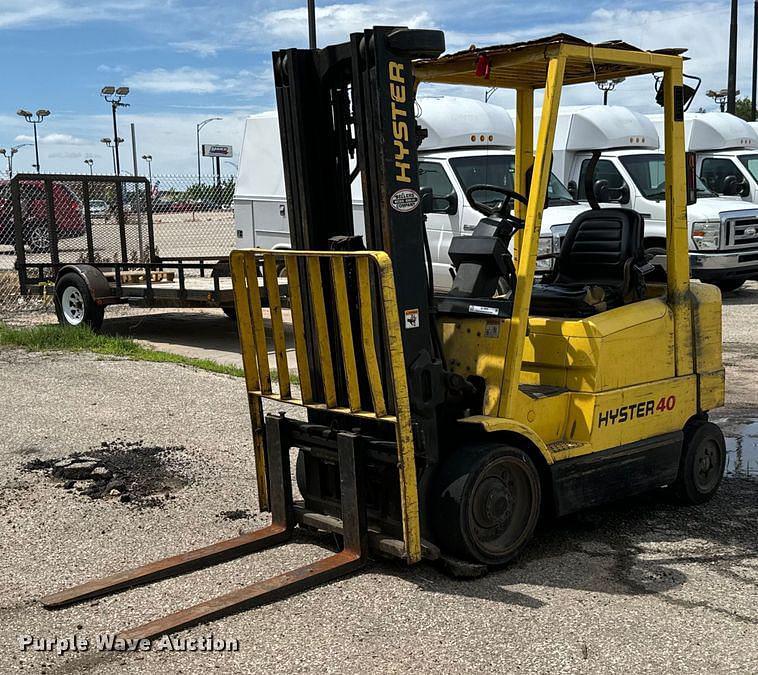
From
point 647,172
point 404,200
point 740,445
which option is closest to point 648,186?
point 647,172

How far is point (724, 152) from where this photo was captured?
1797 centimetres

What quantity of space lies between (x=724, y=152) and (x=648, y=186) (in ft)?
11.3

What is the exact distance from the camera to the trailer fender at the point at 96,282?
12922 mm

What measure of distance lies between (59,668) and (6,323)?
11.8 m

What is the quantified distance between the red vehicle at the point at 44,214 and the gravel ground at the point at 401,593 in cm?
794

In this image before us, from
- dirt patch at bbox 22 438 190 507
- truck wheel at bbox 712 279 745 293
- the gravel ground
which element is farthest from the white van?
dirt patch at bbox 22 438 190 507

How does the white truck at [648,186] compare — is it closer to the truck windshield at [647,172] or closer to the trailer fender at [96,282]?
the truck windshield at [647,172]

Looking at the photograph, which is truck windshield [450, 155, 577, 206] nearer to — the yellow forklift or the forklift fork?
the yellow forklift

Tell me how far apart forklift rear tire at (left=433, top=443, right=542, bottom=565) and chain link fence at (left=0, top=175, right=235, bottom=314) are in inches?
400

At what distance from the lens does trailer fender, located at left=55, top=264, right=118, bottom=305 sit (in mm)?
12922

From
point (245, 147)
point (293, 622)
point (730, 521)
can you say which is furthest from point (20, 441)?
point (245, 147)

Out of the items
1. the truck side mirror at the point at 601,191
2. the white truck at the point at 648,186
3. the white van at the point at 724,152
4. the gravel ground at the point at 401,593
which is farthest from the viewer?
the white van at the point at 724,152

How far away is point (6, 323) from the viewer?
14.8 m

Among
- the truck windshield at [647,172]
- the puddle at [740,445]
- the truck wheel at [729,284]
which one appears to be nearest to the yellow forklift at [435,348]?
the puddle at [740,445]
